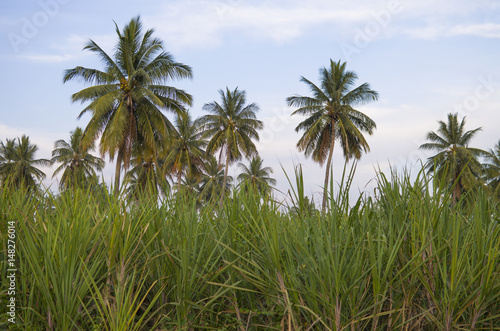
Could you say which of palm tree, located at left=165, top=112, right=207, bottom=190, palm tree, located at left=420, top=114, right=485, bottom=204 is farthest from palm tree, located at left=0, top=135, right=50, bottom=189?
palm tree, located at left=420, top=114, right=485, bottom=204

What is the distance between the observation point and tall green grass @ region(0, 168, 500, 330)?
2.61 meters

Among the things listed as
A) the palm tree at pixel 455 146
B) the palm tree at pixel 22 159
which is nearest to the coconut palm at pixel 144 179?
the palm tree at pixel 22 159

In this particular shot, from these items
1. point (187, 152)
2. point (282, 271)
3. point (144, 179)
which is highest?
point (187, 152)

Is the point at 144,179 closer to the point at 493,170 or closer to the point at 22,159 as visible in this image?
the point at 22,159

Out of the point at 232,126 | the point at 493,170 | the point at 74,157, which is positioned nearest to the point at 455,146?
the point at 493,170

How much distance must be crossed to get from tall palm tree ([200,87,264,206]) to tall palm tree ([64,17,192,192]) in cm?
1052

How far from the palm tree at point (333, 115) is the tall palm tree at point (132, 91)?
1156 cm

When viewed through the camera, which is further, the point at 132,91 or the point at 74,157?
the point at 74,157

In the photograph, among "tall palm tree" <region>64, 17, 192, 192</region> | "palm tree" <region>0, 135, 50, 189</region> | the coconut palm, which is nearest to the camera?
the coconut palm

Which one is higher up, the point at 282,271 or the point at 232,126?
the point at 232,126

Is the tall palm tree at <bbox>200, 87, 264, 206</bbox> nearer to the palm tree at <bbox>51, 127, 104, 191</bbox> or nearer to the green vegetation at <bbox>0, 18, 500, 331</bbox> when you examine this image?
the palm tree at <bbox>51, 127, 104, 191</bbox>

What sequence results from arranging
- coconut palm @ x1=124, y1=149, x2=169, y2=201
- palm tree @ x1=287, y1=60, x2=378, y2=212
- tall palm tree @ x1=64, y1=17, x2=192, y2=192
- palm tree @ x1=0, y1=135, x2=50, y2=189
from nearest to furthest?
coconut palm @ x1=124, y1=149, x2=169, y2=201 < tall palm tree @ x1=64, y1=17, x2=192, y2=192 < palm tree @ x1=287, y1=60, x2=378, y2=212 < palm tree @ x1=0, y1=135, x2=50, y2=189

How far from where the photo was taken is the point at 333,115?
32500 mm

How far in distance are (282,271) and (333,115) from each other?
30.7 m
